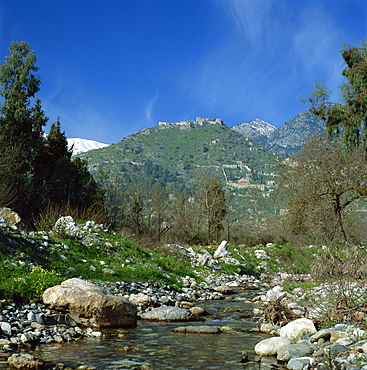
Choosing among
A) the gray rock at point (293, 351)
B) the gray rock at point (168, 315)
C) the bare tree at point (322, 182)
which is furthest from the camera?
the bare tree at point (322, 182)

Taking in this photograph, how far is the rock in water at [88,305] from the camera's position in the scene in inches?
307

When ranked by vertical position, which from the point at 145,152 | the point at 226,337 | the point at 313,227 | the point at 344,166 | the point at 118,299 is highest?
the point at 145,152

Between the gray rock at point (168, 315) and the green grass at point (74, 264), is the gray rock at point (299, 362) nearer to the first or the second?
the gray rock at point (168, 315)

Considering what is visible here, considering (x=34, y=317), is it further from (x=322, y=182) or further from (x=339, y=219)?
(x=339, y=219)

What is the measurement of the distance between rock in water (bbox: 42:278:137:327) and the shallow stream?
335 millimetres

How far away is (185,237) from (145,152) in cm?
16237

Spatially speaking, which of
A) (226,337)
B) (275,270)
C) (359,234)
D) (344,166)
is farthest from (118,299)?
(359,234)

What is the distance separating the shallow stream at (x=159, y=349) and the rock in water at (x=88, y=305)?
0.33 m

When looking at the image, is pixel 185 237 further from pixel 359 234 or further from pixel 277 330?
pixel 277 330

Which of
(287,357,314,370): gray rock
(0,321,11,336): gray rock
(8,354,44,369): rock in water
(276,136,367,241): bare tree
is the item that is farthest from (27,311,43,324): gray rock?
(276,136,367,241): bare tree

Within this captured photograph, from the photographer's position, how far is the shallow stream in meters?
5.73

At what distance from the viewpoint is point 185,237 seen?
3478 centimetres

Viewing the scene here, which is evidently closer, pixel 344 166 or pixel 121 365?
pixel 121 365

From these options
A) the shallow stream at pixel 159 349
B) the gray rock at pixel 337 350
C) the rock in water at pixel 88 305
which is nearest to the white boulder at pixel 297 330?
the shallow stream at pixel 159 349
